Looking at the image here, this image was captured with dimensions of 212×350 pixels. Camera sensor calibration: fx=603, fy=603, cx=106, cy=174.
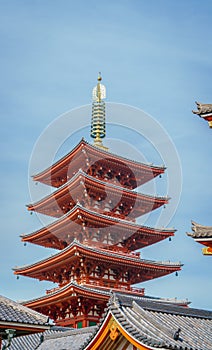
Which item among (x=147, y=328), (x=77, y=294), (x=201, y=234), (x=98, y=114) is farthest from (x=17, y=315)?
(x=98, y=114)

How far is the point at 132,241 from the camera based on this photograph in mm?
47250

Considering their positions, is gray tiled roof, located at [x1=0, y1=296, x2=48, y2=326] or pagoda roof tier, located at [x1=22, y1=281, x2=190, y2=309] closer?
gray tiled roof, located at [x1=0, y1=296, x2=48, y2=326]

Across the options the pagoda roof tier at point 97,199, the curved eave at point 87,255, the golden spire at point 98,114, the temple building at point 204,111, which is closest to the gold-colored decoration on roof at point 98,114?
the golden spire at point 98,114

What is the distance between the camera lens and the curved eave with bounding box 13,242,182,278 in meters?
42.1

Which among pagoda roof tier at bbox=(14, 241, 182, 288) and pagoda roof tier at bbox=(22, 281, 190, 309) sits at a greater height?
pagoda roof tier at bbox=(14, 241, 182, 288)

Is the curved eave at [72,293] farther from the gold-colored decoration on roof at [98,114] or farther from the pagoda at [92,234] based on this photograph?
Result: the gold-colored decoration on roof at [98,114]

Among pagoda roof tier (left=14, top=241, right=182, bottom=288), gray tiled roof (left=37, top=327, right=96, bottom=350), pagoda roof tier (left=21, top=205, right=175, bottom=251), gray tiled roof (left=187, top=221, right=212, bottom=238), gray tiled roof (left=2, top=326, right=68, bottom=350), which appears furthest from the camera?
pagoda roof tier (left=21, top=205, right=175, bottom=251)

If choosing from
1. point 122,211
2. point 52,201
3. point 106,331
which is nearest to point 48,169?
point 52,201

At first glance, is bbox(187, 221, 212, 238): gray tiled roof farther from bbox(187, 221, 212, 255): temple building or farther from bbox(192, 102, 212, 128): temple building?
bbox(192, 102, 212, 128): temple building

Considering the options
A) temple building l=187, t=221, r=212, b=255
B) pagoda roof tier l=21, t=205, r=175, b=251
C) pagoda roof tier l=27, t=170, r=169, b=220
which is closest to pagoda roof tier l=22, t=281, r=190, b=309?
pagoda roof tier l=21, t=205, r=175, b=251

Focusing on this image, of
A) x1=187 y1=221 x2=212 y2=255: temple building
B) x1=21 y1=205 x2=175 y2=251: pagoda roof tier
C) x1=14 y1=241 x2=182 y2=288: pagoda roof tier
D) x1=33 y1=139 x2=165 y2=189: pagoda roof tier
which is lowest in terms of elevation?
x1=187 y1=221 x2=212 y2=255: temple building

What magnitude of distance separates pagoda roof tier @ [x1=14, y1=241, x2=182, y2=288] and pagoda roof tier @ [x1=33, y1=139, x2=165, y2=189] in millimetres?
6644

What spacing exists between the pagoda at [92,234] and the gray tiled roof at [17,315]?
2239cm

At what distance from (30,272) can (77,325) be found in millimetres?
7656
